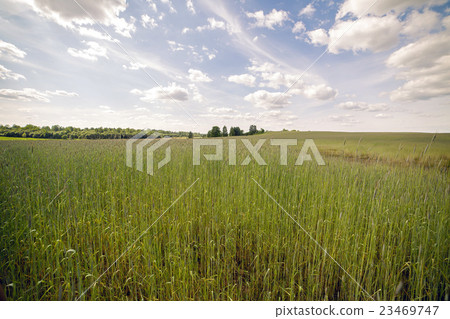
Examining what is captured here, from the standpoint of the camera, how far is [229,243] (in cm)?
211

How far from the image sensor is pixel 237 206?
2664 millimetres

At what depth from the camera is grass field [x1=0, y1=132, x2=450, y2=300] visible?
164cm

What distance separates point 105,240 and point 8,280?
2.38 ft

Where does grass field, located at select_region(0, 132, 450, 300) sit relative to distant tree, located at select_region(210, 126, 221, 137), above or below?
below

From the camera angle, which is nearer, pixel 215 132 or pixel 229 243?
pixel 229 243

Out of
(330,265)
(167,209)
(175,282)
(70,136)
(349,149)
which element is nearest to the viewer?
(175,282)

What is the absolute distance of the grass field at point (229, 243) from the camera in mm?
1643

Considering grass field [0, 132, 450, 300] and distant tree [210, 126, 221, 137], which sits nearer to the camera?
grass field [0, 132, 450, 300]

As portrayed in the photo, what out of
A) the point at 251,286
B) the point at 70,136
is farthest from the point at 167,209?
the point at 70,136

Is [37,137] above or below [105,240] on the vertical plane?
above

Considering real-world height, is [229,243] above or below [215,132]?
below
